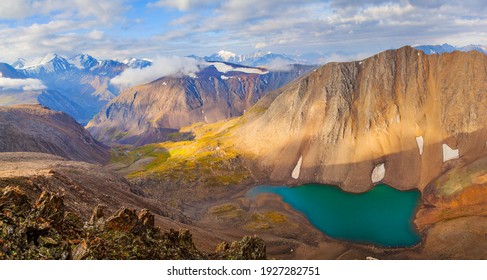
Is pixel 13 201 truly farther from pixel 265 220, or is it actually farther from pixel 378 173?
pixel 378 173

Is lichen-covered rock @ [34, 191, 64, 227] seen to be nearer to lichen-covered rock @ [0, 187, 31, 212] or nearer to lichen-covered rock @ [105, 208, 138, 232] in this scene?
lichen-covered rock @ [0, 187, 31, 212]

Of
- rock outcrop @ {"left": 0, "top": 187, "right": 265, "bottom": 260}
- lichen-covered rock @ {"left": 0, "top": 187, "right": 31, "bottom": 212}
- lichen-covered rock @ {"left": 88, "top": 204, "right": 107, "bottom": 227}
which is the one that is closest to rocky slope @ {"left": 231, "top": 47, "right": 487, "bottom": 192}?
rock outcrop @ {"left": 0, "top": 187, "right": 265, "bottom": 260}

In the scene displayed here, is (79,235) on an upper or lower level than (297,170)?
upper

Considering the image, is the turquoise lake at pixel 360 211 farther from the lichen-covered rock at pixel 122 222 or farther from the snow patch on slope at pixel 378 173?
the lichen-covered rock at pixel 122 222

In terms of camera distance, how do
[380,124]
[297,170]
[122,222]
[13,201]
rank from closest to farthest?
[13,201]
[122,222]
[380,124]
[297,170]

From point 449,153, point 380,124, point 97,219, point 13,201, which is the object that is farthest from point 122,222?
point 380,124

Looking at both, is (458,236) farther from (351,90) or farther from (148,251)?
(351,90)

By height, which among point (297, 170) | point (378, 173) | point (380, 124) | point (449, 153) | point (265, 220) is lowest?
point (265, 220)

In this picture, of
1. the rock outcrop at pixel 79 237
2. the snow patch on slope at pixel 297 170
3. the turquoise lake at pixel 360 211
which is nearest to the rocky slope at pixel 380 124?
the snow patch on slope at pixel 297 170
